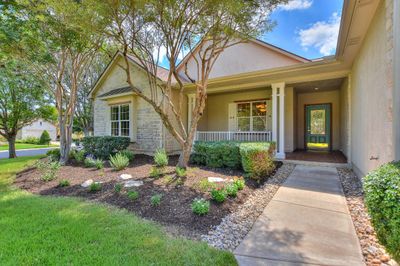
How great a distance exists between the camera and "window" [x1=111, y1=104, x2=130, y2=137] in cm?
1180

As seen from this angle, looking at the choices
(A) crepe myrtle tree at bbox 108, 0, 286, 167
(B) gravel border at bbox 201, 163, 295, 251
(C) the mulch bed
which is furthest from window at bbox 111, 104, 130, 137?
(B) gravel border at bbox 201, 163, 295, 251

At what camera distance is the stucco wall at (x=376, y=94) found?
11.6 ft

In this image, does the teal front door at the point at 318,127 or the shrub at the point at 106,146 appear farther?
the teal front door at the point at 318,127

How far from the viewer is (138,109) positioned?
37.8 feet

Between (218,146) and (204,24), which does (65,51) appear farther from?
(218,146)

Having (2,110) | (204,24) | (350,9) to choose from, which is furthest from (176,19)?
(2,110)

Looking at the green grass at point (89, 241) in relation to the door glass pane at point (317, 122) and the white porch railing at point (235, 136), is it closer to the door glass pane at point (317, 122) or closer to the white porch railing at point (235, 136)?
the white porch railing at point (235, 136)

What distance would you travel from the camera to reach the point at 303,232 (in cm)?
342

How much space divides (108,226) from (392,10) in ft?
19.0

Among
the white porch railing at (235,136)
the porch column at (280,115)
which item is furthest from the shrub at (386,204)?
the white porch railing at (235,136)

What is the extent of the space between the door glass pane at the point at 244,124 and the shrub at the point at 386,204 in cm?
899

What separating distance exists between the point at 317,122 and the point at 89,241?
39.8ft

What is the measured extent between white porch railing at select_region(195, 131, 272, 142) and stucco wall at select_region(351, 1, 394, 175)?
12.6 feet

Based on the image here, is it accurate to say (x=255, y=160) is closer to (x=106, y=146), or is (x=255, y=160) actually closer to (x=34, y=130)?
(x=106, y=146)
